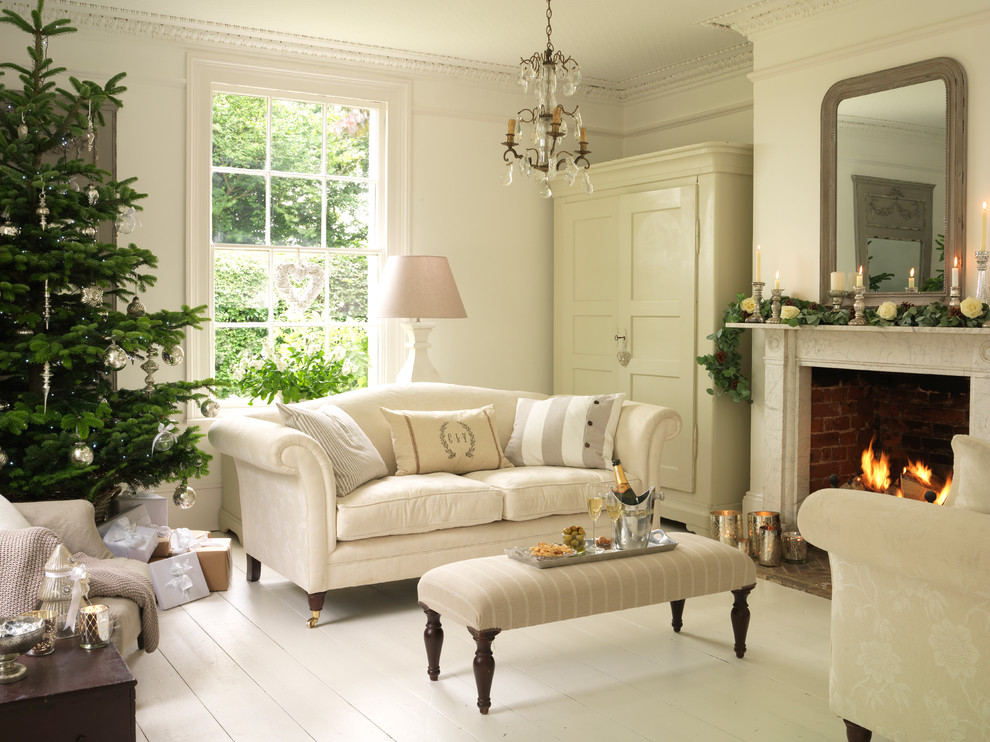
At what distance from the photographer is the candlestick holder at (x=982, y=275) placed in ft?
12.8

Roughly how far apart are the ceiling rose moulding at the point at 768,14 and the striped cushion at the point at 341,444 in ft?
9.37

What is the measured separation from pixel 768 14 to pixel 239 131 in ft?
9.55

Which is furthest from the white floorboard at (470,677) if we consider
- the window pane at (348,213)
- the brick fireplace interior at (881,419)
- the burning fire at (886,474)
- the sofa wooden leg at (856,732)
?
the window pane at (348,213)

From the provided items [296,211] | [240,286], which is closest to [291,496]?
[240,286]

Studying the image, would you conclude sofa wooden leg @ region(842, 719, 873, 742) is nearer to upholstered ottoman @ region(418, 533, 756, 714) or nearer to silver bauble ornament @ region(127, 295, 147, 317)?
upholstered ottoman @ region(418, 533, 756, 714)

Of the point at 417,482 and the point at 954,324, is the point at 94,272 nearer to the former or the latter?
the point at 417,482

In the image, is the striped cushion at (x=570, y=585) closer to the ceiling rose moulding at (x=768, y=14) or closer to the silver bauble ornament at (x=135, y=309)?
the silver bauble ornament at (x=135, y=309)

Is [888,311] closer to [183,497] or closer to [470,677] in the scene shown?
[470,677]

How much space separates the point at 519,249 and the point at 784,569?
273cm

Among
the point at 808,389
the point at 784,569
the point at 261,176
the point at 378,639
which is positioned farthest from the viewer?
the point at 261,176

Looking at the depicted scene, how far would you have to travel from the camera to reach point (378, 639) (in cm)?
361

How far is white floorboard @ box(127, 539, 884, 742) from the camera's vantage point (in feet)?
9.20

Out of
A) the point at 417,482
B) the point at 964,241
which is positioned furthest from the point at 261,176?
the point at 964,241

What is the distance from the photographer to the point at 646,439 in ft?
14.7
